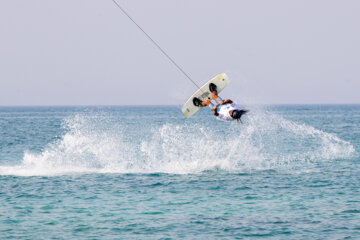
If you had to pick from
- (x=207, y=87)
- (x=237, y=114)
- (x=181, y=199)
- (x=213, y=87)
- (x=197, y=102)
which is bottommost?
(x=181, y=199)

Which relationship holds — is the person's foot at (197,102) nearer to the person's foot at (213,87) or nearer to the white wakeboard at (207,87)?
the white wakeboard at (207,87)

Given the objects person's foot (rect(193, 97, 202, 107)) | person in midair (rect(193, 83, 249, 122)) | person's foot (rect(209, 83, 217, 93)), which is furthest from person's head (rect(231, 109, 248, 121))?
person's foot (rect(193, 97, 202, 107))

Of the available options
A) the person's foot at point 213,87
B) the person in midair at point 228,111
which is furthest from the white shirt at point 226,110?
the person's foot at point 213,87

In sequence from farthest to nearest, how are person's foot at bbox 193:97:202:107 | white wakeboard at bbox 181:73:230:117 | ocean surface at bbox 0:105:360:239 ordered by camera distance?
person's foot at bbox 193:97:202:107 → white wakeboard at bbox 181:73:230:117 → ocean surface at bbox 0:105:360:239

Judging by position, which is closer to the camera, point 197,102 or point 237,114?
point 237,114

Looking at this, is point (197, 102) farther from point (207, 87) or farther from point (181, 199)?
point (181, 199)

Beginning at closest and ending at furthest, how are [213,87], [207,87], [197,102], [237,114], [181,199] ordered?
[181,199]
[237,114]
[213,87]
[207,87]
[197,102]

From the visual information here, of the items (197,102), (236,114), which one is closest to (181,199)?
(236,114)

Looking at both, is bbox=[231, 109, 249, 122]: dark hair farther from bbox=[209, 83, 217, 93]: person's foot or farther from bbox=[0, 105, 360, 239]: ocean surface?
bbox=[209, 83, 217, 93]: person's foot

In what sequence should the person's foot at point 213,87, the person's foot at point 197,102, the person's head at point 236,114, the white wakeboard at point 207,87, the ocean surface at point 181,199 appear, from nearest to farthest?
the ocean surface at point 181,199, the person's head at point 236,114, the person's foot at point 213,87, the white wakeboard at point 207,87, the person's foot at point 197,102

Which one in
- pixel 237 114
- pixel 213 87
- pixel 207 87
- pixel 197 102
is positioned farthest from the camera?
pixel 197 102

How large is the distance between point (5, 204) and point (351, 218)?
45.8ft

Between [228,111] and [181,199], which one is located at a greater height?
[228,111]

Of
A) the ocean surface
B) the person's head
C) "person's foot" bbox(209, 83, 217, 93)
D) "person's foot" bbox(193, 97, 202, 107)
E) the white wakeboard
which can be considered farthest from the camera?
"person's foot" bbox(193, 97, 202, 107)
